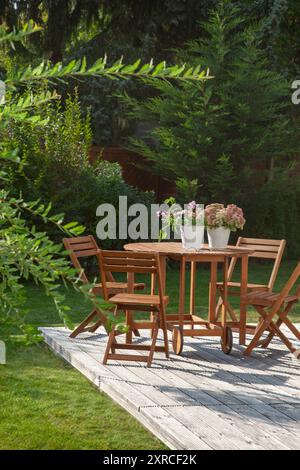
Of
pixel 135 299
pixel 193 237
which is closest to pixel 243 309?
pixel 193 237

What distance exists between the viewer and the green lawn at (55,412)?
4.76 m

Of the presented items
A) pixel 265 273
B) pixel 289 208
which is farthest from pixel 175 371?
pixel 289 208

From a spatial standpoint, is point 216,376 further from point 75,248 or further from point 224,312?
point 75,248

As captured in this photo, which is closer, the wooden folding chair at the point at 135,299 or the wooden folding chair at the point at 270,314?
the wooden folding chair at the point at 135,299

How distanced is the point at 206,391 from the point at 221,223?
2.34 metres

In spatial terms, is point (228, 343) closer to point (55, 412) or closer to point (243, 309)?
point (243, 309)

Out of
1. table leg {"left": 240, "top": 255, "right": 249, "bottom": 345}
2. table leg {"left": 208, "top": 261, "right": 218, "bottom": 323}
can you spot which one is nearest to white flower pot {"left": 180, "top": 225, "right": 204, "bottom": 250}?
table leg {"left": 208, "top": 261, "right": 218, "bottom": 323}

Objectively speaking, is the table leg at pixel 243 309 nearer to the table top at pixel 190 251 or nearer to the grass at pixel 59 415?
the table top at pixel 190 251

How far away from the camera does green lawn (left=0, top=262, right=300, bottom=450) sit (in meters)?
4.76

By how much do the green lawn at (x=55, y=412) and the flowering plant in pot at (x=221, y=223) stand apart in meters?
1.95

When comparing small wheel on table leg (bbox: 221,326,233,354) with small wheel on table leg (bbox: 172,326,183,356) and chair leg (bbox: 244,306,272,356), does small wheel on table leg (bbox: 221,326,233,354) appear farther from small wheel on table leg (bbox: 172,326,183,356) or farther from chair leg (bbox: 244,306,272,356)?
small wheel on table leg (bbox: 172,326,183,356)

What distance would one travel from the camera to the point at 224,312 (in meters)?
7.28

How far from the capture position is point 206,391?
18.3ft
